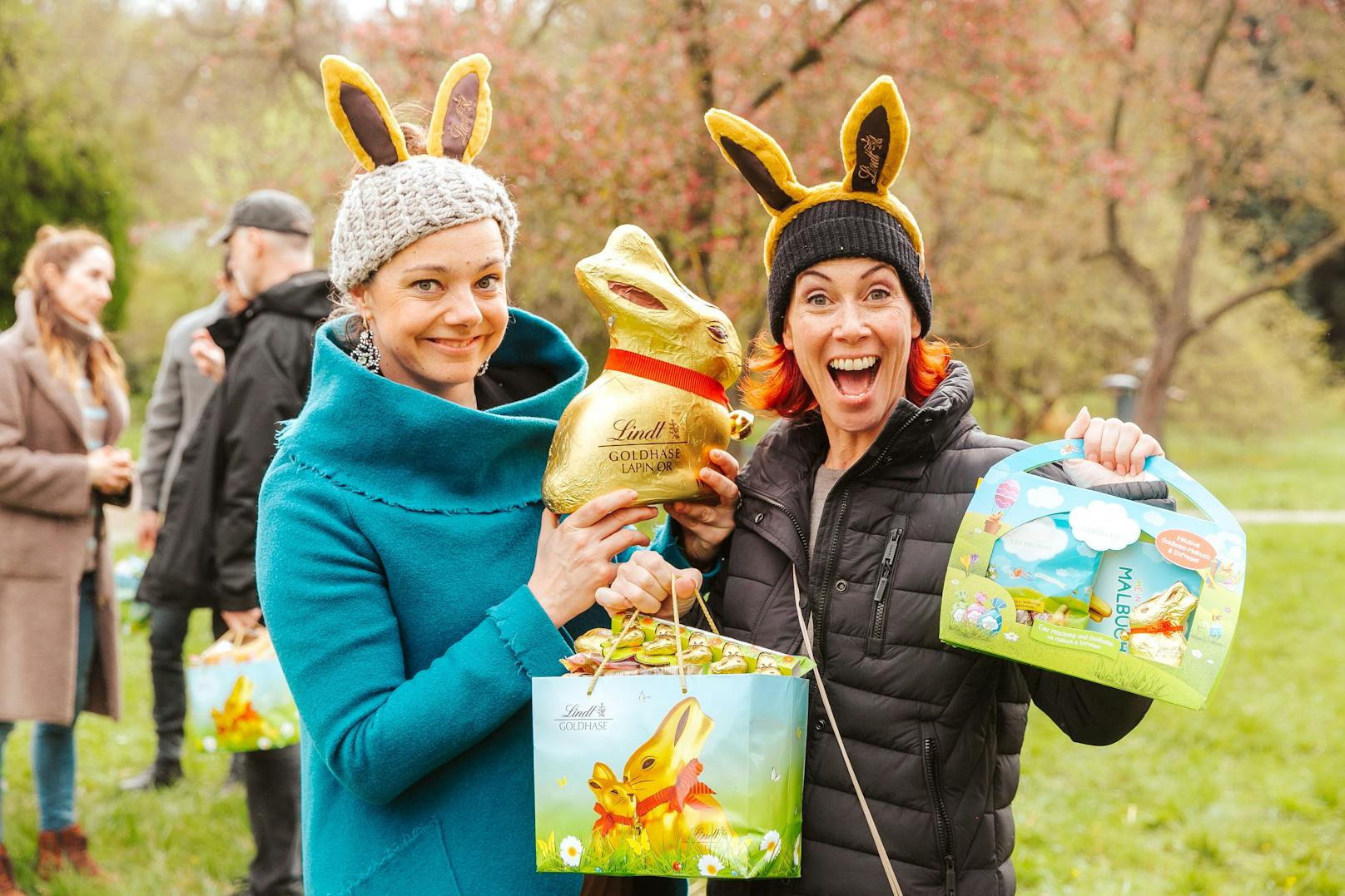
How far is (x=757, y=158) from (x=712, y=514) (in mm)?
686

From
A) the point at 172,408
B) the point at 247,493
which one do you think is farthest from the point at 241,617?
the point at 172,408

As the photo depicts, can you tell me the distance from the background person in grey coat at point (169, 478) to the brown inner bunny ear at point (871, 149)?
12.4 ft

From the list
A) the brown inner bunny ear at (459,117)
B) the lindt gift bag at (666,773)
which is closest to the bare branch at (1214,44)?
the brown inner bunny ear at (459,117)

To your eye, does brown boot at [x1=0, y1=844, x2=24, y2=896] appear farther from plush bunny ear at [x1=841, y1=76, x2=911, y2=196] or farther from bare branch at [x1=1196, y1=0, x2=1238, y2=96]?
bare branch at [x1=1196, y1=0, x2=1238, y2=96]

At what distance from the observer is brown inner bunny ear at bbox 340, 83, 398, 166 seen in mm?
1896

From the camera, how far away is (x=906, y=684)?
191cm

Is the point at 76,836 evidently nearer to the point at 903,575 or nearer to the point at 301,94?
the point at 903,575

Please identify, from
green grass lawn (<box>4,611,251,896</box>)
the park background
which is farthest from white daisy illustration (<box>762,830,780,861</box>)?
green grass lawn (<box>4,611,251,896</box>)

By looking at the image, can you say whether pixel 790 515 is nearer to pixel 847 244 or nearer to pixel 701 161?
pixel 847 244

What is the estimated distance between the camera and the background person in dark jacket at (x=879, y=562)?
188 centimetres

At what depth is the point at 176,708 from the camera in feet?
17.2

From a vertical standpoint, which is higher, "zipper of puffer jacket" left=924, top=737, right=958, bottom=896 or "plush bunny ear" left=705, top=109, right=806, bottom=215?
"plush bunny ear" left=705, top=109, right=806, bottom=215

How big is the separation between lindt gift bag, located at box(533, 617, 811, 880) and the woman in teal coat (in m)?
0.15

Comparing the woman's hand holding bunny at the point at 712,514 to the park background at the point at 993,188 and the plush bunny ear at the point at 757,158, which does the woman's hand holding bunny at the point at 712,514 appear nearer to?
the plush bunny ear at the point at 757,158
